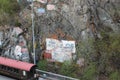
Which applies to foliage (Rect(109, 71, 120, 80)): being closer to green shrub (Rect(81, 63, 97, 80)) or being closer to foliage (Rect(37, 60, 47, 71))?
green shrub (Rect(81, 63, 97, 80))

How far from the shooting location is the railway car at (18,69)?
57.7ft

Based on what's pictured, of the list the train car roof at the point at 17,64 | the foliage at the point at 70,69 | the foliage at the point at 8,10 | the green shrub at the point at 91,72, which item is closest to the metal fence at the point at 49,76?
the foliage at the point at 70,69

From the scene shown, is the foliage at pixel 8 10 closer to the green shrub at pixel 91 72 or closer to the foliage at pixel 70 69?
the foliage at pixel 70 69

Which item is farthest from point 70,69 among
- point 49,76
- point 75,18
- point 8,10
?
point 8,10

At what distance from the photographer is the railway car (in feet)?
57.7

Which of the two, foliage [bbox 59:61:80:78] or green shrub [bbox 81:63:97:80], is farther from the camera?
foliage [bbox 59:61:80:78]

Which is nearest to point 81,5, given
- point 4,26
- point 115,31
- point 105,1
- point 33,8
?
point 105,1

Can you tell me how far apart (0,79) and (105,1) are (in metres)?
8.12

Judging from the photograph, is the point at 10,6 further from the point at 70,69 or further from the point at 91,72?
the point at 91,72

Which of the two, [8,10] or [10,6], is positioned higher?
[10,6]

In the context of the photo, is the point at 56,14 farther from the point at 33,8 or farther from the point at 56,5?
the point at 33,8

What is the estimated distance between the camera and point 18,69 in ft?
58.6

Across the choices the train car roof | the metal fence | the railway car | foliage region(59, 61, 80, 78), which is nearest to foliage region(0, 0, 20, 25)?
the train car roof

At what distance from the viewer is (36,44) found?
65.1ft
